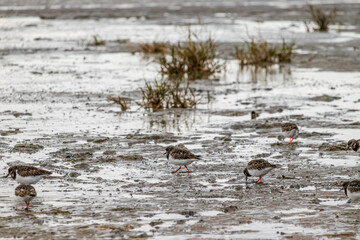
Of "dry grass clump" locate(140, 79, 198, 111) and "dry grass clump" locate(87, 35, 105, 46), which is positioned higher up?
"dry grass clump" locate(87, 35, 105, 46)

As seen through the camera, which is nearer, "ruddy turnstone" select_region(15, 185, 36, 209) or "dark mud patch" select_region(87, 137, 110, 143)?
"ruddy turnstone" select_region(15, 185, 36, 209)

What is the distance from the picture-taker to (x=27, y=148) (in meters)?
11.9

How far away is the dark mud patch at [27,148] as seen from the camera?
11.7m

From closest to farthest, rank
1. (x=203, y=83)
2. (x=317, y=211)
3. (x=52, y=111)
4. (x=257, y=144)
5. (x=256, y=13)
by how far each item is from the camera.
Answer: (x=317, y=211) → (x=257, y=144) → (x=52, y=111) → (x=203, y=83) → (x=256, y=13)

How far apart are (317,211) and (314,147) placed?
374cm

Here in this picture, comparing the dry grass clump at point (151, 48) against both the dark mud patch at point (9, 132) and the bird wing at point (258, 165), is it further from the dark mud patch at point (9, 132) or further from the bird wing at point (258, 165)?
the bird wing at point (258, 165)

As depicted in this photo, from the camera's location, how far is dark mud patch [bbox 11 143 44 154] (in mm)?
11695

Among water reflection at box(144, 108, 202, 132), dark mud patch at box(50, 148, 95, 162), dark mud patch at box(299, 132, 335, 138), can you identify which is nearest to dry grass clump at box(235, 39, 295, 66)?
water reflection at box(144, 108, 202, 132)

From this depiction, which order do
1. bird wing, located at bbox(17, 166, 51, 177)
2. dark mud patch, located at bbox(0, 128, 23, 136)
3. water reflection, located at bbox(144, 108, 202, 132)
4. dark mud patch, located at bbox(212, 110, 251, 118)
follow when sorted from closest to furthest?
bird wing, located at bbox(17, 166, 51, 177) → dark mud patch, located at bbox(0, 128, 23, 136) → water reflection, located at bbox(144, 108, 202, 132) → dark mud patch, located at bbox(212, 110, 251, 118)

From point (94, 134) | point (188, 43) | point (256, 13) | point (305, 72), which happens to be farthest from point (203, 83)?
point (256, 13)

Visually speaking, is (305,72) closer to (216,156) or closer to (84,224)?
(216,156)

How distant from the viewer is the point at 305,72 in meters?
21.1

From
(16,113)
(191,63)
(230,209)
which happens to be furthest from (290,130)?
(191,63)

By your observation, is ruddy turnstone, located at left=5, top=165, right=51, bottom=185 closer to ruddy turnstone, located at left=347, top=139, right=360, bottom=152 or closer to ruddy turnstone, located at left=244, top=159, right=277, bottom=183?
ruddy turnstone, located at left=244, top=159, right=277, bottom=183
